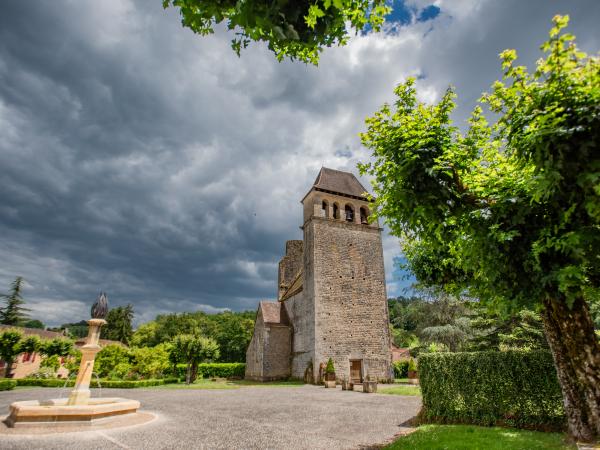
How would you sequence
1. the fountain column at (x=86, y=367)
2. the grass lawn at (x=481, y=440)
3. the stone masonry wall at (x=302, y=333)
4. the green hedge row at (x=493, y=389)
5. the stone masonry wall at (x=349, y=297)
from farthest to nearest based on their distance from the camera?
the stone masonry wall at (x=302, y=333) < the stone masonry wall at (x=349, y=297) < the fountain column at (x=86, y=367) < the green hedge row at (x=493, y=389) < the grass lawn at (x=481, y=440)

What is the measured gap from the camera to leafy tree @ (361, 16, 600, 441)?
13.5 feet

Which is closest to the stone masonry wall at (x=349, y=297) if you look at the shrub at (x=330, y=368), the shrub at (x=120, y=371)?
the shrub at (x=330, y=368)

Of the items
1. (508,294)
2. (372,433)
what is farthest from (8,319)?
(508,294)

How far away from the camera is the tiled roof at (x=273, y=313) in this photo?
28.3 metres

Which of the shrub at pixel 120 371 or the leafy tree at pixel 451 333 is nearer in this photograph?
the leafy tree at pixel 451 333

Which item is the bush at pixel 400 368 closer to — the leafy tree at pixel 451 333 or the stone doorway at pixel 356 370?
the leafy tree at pixel 451 333

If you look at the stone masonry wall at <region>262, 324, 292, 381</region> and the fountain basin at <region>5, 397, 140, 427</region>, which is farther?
the stone masonry wall at <region>262, 324, 292, 381</region>

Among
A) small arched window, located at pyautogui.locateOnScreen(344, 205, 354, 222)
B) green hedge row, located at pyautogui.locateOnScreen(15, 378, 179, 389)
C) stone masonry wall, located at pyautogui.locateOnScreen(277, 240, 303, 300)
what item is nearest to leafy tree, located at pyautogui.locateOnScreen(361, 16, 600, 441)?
small arched window, located at pyautogui.locateOnScreen(344, 205, 354, 222)

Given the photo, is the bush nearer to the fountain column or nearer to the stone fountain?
the stone fountain

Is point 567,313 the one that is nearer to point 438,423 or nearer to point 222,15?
point 438,423

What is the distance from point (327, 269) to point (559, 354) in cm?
1942

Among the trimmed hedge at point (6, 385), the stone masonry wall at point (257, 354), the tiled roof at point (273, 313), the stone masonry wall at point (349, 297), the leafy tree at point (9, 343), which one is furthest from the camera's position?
the tiled roof at point (273, 313)

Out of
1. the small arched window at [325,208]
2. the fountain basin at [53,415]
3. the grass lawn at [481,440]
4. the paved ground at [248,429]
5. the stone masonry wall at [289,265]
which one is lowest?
the paved ground at [248,429]

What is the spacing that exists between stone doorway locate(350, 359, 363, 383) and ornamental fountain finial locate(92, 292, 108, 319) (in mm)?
18522
